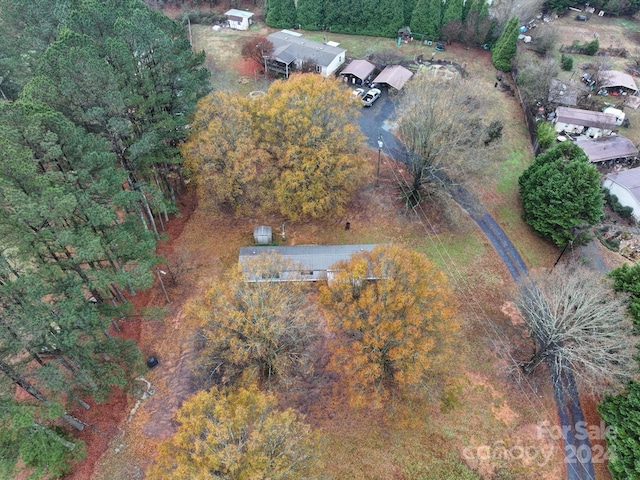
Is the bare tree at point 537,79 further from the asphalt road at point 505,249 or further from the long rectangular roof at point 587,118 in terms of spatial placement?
the asphalt road at point 505,249

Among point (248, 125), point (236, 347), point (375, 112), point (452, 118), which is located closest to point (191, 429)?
point (236, 347)

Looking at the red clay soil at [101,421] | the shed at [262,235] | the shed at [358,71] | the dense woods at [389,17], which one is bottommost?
the red clay soil at [101,421]

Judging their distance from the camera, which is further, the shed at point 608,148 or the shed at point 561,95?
the shed at point 561,95

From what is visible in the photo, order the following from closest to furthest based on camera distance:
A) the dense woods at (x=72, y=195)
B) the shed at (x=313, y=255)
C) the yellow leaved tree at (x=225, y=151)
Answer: the dense woods at (x=72, y=195), the yellow leaved tree at (x=225, y=151), the shed at (x=313, y=255)

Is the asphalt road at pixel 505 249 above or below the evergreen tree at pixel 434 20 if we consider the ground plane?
below

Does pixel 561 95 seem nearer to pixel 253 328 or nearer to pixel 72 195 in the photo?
pixel 253 328

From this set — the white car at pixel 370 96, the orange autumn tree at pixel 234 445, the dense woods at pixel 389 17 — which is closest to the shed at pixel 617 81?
the dense woods at pixel 389 17

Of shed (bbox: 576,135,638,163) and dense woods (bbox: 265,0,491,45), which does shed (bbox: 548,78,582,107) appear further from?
dense woods (bbox: 265,0,491,45)
